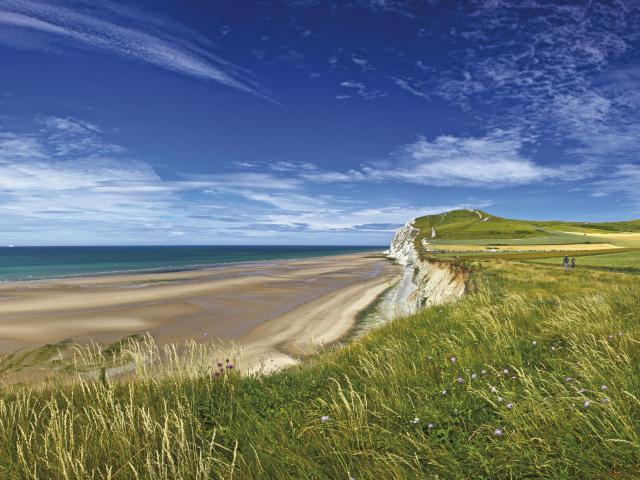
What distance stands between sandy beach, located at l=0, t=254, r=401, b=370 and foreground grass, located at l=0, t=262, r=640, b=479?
884 centimetres

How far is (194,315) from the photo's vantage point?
27.1 m

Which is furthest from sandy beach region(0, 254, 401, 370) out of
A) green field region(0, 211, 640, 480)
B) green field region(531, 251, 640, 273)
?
green field region(531, 251, 640, 273)

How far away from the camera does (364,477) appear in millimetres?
3102

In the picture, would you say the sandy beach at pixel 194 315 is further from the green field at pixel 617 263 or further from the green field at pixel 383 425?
the green field at pixel 617 263

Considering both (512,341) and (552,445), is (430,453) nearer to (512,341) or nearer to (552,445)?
(552,445)

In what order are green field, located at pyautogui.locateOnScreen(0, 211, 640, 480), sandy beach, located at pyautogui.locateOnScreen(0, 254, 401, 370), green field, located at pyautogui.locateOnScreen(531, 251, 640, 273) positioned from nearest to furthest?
green field, located at pyautogui.locateOnScreen(0, 211, 640, 480), sandy beach, located at pyautogui.locateOnScreen(0, 254, 401, 370), green field, located at pyautogui.locateOnScreen(531, 251, 640, 273)

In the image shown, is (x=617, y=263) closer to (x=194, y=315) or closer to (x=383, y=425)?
(x=383, y=425)

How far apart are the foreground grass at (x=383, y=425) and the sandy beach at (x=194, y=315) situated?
29.0 feet

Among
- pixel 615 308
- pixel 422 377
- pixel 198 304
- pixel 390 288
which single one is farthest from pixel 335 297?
pixel 422 377

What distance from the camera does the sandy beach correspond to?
65.5 ft

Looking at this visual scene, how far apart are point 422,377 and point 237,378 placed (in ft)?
10.7

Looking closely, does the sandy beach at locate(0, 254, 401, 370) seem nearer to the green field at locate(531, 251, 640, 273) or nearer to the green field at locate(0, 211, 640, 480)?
the green field at locate(0, 211, 640, 480)

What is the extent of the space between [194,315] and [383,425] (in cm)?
2572

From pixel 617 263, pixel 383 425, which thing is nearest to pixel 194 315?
pixel 383 425
